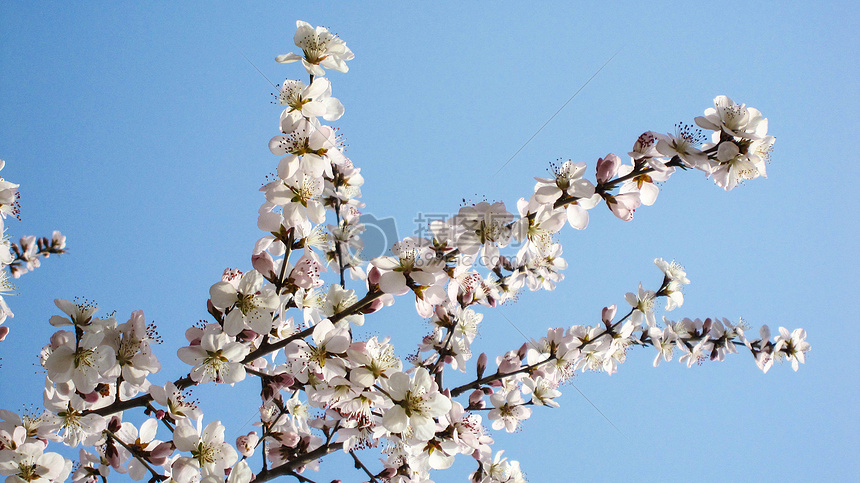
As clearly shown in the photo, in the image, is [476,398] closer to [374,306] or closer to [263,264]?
[374,306]

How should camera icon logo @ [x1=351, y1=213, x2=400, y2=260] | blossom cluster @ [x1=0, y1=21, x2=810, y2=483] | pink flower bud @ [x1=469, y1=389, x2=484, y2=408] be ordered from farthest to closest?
pink flower bud @ [x1=469, y1=389, x2=484, y2=408] < camera icon logo @ [x1=351, y1=213, x2=400, y2=260] < blossom cluster @ [x1=0, y1=21, x2=810, y2=483]

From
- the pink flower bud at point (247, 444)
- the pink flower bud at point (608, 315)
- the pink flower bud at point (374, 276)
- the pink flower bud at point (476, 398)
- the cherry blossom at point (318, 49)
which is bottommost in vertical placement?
the pink flower bud at point (247, 444)

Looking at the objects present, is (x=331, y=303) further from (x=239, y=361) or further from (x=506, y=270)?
(x=506, y=270)

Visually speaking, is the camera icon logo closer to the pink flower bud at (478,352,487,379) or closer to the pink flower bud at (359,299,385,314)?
the pink flower bud at (359,299,385,314)

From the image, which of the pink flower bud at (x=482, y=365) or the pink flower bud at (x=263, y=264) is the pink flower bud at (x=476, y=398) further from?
the pink flower bud at (x=263, y=264)

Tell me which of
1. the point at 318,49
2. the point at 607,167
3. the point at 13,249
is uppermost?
the point at 13,249

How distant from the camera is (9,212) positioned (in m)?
2.30

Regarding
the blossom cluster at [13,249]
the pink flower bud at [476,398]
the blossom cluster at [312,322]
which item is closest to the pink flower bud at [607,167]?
the blossom cluster at [312,322]

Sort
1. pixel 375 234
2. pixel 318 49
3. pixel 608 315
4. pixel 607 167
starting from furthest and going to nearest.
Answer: pixel 608 315, pixel 375 234, pixel 318 49, pixel 607 167

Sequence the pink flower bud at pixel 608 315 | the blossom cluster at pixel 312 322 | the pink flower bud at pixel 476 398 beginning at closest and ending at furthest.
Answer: the blossom cluster at pixel 312 322
the pink flower bud at pixel 476 398
the pink flower bud at pixel 608 315

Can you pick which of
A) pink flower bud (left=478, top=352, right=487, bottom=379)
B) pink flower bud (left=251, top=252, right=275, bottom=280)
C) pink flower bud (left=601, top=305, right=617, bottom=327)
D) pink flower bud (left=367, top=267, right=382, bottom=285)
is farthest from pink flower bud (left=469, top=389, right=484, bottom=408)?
pink flower bud (left=251, top=252, right=275, bottom=280)

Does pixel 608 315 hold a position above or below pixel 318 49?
below

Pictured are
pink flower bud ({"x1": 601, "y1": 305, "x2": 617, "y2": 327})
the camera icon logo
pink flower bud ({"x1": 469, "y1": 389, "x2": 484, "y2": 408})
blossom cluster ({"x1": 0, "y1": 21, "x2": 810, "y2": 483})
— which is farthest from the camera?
pink flower bud ({"x1": 601, "y1": 305, "x2": 617, "y2": 327})

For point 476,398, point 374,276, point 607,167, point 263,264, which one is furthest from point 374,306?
point 476,398
